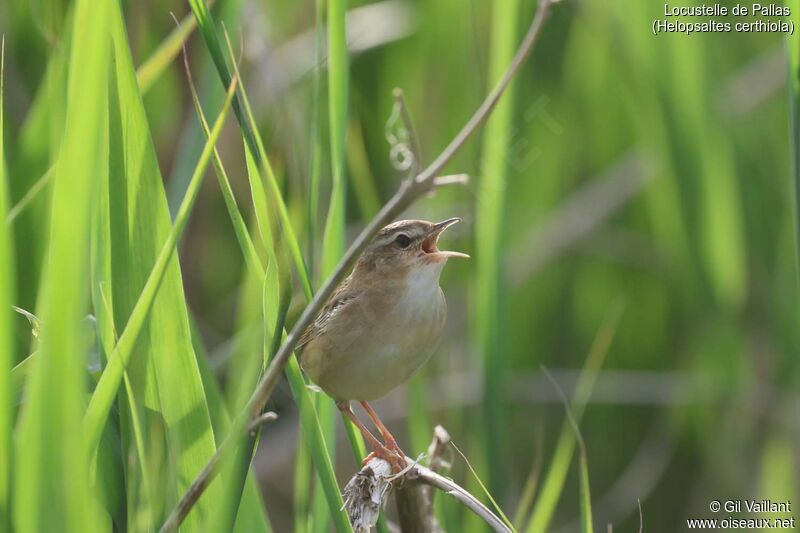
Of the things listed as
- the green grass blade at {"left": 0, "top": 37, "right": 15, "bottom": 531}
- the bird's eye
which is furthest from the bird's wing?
the green grass blade at {"left": 0, "top": 37, "right": 15, "bottom": 531}

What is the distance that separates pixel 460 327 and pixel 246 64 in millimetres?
1331

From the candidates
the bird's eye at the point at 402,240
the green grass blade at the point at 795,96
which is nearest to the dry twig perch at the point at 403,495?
A: the bird's eye at the point at 402,240

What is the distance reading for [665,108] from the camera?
336cm

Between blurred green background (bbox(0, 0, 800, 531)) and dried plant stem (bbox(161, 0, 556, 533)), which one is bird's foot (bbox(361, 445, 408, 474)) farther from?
blurred green background (bbox(0, 0, 800, 531))

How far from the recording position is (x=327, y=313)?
2.62 m

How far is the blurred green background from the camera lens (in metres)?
3.48

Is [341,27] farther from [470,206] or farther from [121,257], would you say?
[470,206]

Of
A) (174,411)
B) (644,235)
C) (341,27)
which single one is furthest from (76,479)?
(644,235)

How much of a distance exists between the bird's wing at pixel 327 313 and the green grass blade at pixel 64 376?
3.93 ft

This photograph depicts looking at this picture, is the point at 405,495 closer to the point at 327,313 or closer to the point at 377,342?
the point at 377,342

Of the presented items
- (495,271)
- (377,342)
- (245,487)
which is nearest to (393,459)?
(377,342)

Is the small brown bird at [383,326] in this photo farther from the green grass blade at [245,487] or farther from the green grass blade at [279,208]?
the green grass blade at [279,208]

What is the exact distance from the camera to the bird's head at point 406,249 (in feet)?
8.45

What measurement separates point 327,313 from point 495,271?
1.43 feet
